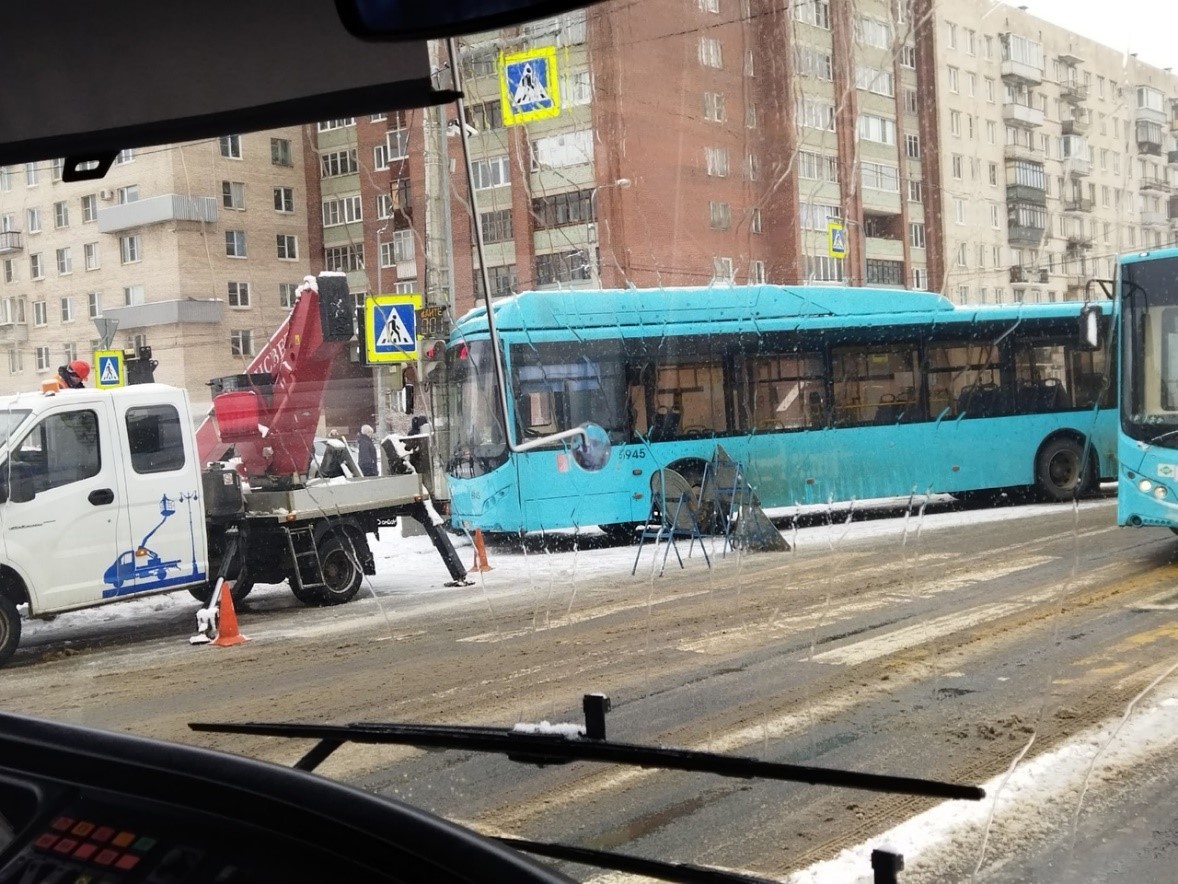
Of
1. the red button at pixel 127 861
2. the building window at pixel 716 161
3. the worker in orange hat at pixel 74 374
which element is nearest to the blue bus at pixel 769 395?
the building window at pixel 716 161

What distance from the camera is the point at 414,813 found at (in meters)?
1.10

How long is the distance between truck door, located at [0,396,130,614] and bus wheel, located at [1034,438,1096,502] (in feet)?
6.70

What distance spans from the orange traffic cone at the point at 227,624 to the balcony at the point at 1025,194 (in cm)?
185

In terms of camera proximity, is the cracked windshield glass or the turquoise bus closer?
the turquoise bus

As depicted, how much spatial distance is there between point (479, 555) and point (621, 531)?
1.15 feet

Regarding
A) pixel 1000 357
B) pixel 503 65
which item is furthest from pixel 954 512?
pixel 503 65

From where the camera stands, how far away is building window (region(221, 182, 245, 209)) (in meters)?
2.28

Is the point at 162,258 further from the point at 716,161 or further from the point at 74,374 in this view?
→ the point at 716,161

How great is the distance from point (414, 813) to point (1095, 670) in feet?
4.22

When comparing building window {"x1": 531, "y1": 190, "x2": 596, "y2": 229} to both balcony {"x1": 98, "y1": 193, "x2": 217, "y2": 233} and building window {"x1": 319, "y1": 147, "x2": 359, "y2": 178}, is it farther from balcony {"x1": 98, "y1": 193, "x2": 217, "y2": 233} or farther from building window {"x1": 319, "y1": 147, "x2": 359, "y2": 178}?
balcony {"x1": 98, "y1": 193, "x2": 217, "y2": 233}

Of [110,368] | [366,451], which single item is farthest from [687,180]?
[110,368]

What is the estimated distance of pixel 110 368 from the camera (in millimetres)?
2592

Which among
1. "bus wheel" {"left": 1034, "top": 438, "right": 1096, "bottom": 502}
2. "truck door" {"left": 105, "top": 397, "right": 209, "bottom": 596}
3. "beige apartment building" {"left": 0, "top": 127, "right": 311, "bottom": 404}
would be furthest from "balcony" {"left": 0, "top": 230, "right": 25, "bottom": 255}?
"bus wheel" {"left": 1034, "top": 438, "right": 1096, "bottom": 502}

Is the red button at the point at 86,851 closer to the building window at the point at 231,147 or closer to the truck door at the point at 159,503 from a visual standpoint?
the building window at the point at 231,147
